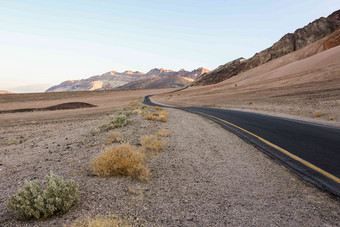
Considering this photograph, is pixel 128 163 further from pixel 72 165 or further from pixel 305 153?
pixel 305 153

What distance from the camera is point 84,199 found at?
3.78m

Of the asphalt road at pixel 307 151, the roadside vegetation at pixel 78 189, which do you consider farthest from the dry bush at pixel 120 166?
the asphalt road at pixel 307 151

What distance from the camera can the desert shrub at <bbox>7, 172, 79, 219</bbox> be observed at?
10.4 feet

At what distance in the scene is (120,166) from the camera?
16.0 ft

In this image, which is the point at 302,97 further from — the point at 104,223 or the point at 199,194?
the point at 104,223

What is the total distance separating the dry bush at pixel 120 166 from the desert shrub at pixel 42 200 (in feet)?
4.22

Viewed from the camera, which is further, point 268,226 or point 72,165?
point 72,165

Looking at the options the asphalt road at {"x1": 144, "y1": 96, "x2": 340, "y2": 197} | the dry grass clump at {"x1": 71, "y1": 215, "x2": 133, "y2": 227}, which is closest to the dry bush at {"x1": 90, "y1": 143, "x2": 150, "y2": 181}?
the dry grass clump at {"x1": 71, "y1": 215, "x2": 133, "y2": 227}

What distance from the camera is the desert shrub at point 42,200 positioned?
3158 mm

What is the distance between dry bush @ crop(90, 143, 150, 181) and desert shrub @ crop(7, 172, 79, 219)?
129cm

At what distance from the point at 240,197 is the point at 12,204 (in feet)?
12.1

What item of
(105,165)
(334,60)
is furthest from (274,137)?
(334,60)

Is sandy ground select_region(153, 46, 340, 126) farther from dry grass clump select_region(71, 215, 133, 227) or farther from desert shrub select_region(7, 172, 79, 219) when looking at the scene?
desert shrub select_region(7, 172, 79, 219)

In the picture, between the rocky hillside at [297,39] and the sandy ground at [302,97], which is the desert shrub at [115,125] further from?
the rocky hillside at [297,39]
